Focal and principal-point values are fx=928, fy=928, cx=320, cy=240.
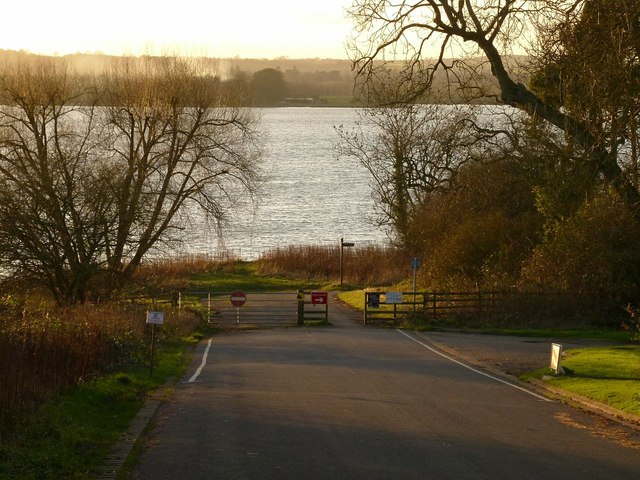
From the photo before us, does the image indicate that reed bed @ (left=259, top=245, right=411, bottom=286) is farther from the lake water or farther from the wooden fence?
the wooden fence

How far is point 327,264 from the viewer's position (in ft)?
196

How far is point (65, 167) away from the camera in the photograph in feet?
106

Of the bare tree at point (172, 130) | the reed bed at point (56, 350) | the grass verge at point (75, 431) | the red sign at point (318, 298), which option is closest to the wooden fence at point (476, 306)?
the red sign at point (318, 298)

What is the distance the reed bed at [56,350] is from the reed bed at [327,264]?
30.0 metres

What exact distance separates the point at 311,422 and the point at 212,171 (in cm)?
3333

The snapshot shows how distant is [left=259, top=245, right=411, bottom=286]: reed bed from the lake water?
4.20 m

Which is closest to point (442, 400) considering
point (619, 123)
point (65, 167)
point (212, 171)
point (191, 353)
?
point (619, 123)

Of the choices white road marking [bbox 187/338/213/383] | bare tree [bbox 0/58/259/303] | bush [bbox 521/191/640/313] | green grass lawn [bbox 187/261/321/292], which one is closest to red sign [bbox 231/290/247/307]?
bare tree [bbox 0/58/259/303]

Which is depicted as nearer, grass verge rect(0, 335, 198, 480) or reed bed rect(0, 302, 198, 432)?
grass verge rect(0, 335, 198, 480)

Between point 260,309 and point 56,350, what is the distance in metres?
26.9

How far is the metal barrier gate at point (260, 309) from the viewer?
38938 millimetres

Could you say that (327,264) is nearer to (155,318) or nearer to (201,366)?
(201,366)

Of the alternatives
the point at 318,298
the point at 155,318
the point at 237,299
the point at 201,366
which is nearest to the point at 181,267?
the point at 318,298

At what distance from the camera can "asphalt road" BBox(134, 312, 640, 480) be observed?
1116cm
